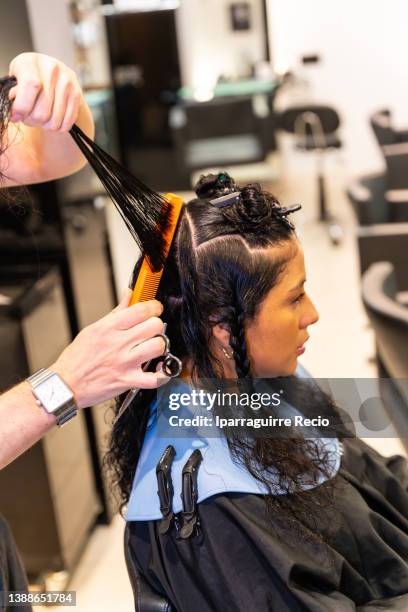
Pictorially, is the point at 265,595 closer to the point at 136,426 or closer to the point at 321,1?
the point at 136,426

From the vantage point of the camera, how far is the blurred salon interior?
1988 millimetres

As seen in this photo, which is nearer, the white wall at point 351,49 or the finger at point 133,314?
the finger at point 133,314

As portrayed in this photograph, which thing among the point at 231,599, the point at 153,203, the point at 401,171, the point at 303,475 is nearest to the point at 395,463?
the point at 303,475

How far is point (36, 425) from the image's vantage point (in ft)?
2.97

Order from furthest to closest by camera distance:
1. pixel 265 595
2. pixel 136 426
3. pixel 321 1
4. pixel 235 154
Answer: pixel 235 154, pixel 321 1, pixel 136 426, pixel 265 595

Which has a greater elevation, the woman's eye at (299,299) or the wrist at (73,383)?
the wrist at (73,383)

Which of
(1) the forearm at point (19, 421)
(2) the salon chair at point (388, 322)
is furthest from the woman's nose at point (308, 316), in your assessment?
(2) the salon chair at point (388, 322)

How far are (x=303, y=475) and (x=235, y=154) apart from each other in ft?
19.7

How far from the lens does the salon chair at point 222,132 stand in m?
6.77

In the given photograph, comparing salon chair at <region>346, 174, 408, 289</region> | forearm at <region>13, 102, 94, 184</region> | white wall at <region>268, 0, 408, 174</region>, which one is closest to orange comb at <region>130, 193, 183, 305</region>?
forearm at <region>13, 102, 94, 184</region>

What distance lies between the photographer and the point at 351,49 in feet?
21.5

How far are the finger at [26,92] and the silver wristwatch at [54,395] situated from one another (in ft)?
0.98

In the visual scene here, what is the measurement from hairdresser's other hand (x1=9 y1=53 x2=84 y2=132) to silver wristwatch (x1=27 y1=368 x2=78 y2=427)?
0.95 ft

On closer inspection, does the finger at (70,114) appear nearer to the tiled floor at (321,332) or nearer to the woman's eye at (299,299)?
the woman's eye at (299,299)
